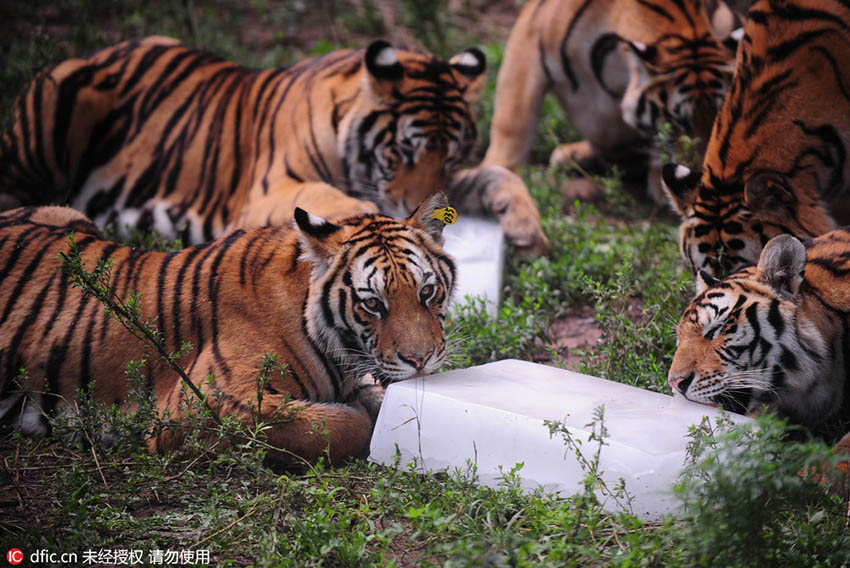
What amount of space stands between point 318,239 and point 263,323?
1.13 feet

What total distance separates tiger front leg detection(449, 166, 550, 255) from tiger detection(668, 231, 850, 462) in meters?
1.73

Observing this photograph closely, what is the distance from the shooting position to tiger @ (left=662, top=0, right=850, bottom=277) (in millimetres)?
3412

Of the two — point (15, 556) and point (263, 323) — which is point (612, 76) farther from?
point (15, 556)

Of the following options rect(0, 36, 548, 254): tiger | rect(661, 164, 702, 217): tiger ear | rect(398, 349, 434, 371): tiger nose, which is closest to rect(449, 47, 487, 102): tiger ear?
rect(0, 36, 548, 254): tiger

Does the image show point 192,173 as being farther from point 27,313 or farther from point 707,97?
point 707,97

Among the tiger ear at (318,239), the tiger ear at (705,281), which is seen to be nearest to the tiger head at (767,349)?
the tiger ear at (705,281)

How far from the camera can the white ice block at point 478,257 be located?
14.2ft

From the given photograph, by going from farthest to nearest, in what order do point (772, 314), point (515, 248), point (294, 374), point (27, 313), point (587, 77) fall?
point (587, 77), point (515, 248), point (27, 313), point (294, 374), point (772, 314)

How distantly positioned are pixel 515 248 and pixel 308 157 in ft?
3.86

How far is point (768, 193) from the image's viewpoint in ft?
11.1

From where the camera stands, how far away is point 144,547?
97.7 inches

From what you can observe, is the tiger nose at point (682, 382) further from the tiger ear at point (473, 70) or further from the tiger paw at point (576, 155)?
the tiger paw at point (576, 155)

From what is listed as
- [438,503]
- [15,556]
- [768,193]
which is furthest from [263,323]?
[768,193]

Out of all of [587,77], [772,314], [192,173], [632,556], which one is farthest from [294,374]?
[587,77]
